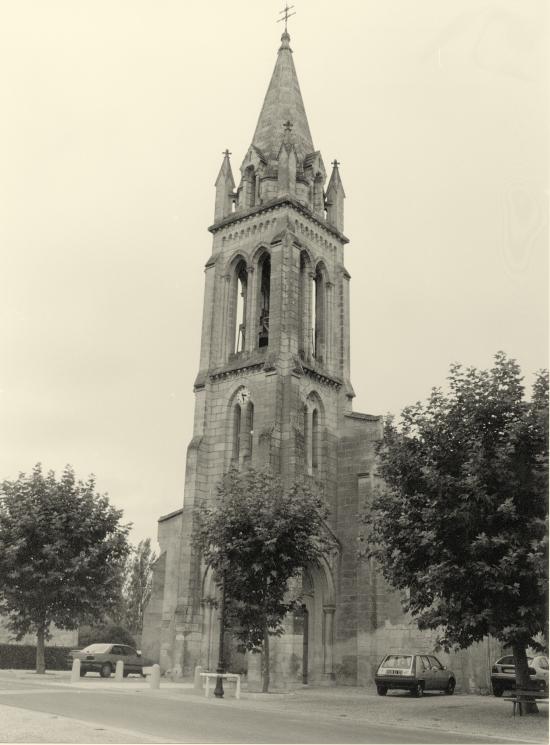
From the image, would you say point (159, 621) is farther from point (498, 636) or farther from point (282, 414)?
point (498, 636)

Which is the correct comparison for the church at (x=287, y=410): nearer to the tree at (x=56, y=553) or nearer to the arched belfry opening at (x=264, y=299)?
the arched belfry opening at (x=264, y=299)

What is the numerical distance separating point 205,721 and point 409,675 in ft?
39.8

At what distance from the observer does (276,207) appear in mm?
38656

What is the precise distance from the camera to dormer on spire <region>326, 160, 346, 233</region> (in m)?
42.2

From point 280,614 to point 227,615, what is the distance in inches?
65.0

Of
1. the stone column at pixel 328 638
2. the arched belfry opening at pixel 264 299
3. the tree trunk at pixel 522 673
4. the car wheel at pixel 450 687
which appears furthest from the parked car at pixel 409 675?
the arched belfry opening at pixel 264 299

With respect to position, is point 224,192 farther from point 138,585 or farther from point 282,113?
point 138,585

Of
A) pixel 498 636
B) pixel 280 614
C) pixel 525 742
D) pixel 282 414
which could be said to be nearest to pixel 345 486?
pixel 282 414

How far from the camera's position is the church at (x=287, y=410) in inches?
1298

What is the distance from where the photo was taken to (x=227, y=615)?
25.0 metres

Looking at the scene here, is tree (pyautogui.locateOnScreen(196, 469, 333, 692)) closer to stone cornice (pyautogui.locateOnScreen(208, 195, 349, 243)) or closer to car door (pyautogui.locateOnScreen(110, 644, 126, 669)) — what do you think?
car door (pyautogui.locateOnScreen(110, 644, 126, 669))

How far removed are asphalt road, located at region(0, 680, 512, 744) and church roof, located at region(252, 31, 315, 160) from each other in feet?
93.5

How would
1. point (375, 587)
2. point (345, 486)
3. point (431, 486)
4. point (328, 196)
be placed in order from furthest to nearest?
point (328, 196)
point (345, 486)
point (375, 587)
point (431, 486)

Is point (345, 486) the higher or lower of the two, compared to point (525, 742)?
higher
